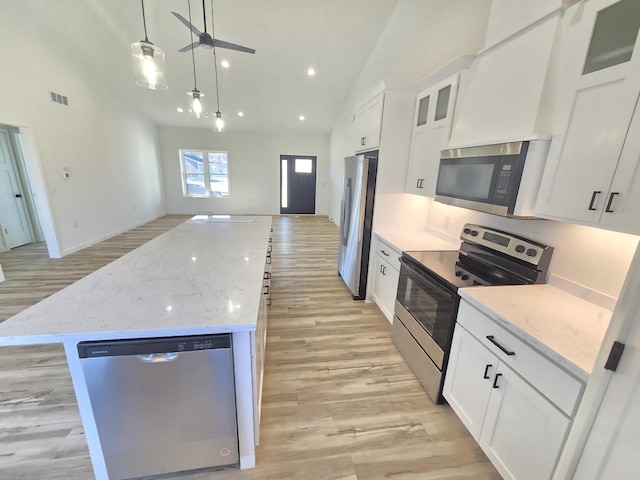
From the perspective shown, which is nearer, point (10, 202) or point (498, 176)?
point (498, 176)

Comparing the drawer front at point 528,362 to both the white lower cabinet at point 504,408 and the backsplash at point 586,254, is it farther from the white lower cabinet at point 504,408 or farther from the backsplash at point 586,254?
the backsplash at point 586,254

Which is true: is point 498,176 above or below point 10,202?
above

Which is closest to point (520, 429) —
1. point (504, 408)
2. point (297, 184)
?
point (504, 408)

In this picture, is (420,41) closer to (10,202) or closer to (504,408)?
(504,408)

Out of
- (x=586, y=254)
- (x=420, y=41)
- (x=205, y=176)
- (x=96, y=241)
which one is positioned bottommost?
(x=96, y=241)

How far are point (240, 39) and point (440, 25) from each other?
324 cm

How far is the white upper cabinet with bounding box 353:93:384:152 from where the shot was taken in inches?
111

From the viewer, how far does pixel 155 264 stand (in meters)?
1.75

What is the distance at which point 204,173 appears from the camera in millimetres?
8617

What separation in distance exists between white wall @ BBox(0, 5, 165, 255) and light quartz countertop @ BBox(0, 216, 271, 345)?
3.97 metres

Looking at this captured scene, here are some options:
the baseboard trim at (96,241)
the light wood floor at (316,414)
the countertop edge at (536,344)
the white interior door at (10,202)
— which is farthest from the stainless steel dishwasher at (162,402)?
the white interior door at (10,202)

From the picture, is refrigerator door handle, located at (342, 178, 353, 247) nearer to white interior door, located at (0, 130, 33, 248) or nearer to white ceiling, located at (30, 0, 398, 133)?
white ceiling, located at (30, 0, 398, 133)

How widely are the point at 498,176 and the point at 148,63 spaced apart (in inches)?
99.9

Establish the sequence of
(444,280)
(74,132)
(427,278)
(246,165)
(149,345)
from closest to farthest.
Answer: (149,345), (444,280), (427,278), (74,132), (246,165)
